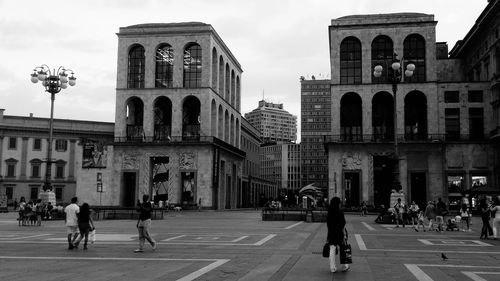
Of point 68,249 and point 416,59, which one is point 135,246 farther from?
point 416,59

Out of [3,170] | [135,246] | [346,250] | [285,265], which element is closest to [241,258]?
[285,265]

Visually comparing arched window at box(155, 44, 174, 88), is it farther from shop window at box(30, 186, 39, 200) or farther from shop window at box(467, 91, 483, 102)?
shop window at box(467, 91, 483, 102)

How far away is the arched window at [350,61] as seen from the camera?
221ft

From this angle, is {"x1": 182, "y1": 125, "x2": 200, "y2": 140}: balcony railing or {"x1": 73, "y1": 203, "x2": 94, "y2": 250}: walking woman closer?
{"x1": 73, "y1": 203, "x2": 94, "y2": 250}: walking woman

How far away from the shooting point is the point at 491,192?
1844 inches

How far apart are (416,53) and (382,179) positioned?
16508 mm

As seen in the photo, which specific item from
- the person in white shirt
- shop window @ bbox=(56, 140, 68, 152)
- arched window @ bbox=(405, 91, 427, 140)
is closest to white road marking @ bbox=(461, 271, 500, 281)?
the person in white shirt

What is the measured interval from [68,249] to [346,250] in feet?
34.0

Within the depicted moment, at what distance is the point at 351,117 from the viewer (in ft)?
221

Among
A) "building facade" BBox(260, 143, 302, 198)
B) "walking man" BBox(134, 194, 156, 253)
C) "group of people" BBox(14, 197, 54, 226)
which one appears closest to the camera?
"walking man" BBox(134, 194, 156, 253)

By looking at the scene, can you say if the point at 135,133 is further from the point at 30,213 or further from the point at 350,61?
the point at 30,213

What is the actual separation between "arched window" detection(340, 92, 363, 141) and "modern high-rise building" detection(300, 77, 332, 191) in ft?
315

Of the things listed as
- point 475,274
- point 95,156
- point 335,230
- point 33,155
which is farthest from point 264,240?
point 33,155

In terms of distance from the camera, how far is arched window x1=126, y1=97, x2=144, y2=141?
74506 millimetres
